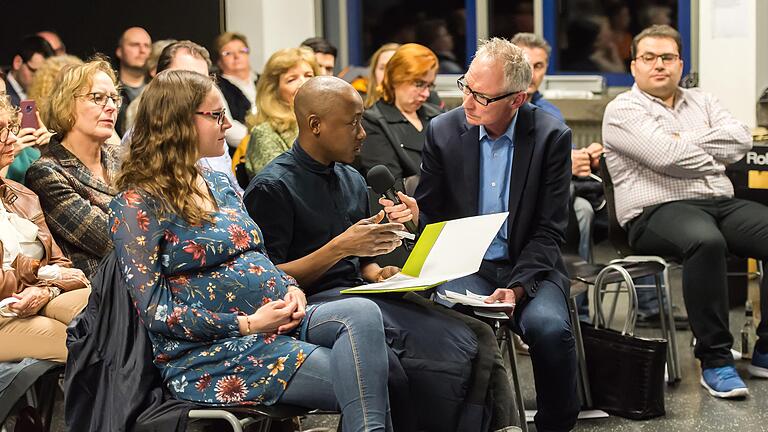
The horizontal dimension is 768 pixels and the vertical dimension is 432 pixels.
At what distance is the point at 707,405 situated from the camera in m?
4.15

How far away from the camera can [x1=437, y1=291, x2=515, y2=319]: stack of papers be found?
321 cm

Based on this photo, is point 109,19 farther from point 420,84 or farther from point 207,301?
point 207,301

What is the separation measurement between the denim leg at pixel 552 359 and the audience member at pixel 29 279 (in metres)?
1.35

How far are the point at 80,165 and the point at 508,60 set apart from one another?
4.72ft

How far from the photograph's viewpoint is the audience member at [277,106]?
4723mm

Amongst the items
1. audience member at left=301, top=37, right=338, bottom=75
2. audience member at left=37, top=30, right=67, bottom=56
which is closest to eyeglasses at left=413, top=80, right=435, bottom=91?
audience member at left=301, top=37, right=338, bottom=75

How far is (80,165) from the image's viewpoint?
370 cm

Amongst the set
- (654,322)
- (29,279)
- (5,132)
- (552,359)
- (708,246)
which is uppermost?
(5,132)

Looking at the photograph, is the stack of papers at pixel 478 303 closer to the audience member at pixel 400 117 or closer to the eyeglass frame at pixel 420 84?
the audience member at pixel 400 117

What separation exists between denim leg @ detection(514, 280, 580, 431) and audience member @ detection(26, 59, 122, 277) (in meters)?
1.38

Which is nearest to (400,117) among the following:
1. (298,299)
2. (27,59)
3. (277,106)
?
(277,106)

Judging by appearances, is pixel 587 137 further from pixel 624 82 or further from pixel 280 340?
pixel 280 340

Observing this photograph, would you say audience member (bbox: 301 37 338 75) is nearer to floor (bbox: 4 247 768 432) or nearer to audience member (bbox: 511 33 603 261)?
audience member (bbox: 511 33 603 261)

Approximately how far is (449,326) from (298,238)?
50 cm
